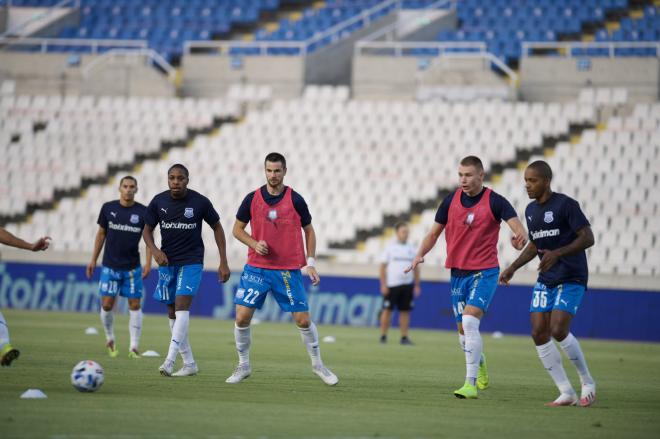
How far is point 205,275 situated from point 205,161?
6.40 m

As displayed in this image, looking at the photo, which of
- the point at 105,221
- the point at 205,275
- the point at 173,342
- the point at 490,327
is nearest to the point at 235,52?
the point at 205,275

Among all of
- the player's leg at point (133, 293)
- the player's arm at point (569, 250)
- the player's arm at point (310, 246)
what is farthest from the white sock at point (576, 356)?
the player's leg at point (133, 293)

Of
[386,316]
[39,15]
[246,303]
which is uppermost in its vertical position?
[39,15]

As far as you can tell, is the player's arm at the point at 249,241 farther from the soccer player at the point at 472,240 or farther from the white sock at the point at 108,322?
the white sock at the point at 108,322

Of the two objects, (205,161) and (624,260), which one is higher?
(205,161)

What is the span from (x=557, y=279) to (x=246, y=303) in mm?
3355

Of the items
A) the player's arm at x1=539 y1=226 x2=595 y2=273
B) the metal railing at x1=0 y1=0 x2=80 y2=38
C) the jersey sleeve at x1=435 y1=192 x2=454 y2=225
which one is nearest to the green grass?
the player's arm at x1=539 y1=226 x2=595 y2=273

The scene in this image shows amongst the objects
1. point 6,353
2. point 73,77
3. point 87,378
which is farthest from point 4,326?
point 73,77

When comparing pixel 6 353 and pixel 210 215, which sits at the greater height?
pixel 210 215

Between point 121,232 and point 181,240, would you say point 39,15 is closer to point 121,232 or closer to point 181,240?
point 121,232

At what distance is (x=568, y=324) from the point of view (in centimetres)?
1144

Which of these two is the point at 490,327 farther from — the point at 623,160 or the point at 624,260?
the point at 623,160

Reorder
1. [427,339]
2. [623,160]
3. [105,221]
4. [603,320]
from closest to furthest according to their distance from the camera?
[105,221] < [427,339] < [603,320] < [623,160]

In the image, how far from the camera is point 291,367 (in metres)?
15.3
